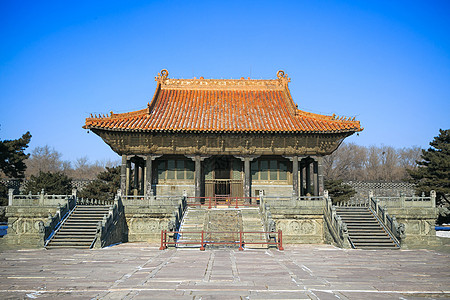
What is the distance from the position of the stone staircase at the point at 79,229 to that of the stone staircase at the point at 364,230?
42.0 ft

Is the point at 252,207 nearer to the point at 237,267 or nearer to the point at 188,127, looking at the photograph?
the point at 188,127

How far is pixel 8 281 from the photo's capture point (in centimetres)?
1021

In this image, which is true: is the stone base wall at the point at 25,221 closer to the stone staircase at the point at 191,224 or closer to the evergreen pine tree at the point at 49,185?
the stone staircase at the point at 191,224

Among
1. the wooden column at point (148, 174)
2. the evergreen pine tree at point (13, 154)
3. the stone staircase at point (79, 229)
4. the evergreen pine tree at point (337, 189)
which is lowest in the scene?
the stone staircase at point (79, 229)

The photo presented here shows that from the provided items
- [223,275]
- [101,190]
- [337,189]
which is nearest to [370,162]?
[337,189]

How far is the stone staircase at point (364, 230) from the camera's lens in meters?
18.3

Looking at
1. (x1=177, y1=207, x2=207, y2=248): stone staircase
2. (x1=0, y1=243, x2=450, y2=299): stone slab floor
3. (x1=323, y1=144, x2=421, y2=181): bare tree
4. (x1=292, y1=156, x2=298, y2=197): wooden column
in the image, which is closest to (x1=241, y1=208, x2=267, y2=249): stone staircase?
(x1=0, y1=243, x2=450, y2=299): stone slab floor

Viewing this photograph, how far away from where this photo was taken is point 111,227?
1980 centimetres

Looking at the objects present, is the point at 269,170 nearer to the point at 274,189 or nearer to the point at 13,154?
the point at 274,189

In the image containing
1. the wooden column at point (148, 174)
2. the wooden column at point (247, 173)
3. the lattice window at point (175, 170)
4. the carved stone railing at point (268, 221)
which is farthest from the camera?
the lattice window at point (175, 170)

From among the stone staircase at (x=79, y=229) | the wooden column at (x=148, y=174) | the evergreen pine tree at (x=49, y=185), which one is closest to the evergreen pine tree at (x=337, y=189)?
the wooden column at (x=148, y=174)

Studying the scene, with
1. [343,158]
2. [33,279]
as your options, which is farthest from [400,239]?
[343,158]

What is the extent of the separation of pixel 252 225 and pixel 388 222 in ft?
22.6

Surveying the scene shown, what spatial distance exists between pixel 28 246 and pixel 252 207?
12173 millimetres
